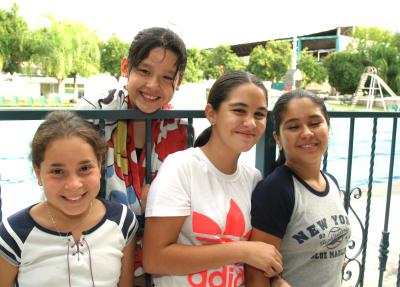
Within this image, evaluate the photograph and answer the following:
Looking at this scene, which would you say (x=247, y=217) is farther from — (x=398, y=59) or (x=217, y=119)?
(x=398, y=59)

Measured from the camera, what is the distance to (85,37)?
3234cm

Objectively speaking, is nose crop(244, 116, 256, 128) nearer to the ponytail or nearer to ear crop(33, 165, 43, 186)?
the ponytail

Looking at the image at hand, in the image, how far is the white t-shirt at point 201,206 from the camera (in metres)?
1.33

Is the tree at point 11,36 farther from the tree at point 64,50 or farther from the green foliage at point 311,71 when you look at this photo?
the green foliage at point 311,71

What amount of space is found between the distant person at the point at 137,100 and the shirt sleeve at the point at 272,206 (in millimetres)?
458

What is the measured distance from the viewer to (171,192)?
1329 millimetres

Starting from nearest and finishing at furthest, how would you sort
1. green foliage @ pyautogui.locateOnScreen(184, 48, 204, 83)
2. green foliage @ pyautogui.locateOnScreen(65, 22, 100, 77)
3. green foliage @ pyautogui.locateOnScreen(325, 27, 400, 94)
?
1. green foliage @ pyautogui.locateOnScreen(65, 22, 100, 77)
2. green foliage @ pyautogui.locateOnScreen(184, 48, 204, 83)
3. green foliage @ pyautogui.locateOnScreen(325, 27, 400, 94)

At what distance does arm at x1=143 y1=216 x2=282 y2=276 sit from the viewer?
4.27 ft

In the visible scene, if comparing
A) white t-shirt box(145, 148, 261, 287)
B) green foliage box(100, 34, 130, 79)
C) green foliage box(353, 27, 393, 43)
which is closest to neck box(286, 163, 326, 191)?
white t-shirt box(145, 148, 261, 287)

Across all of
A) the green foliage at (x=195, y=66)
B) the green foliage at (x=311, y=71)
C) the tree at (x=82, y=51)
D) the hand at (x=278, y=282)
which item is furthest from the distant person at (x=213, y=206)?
the green foliage at (x=311, y=71)

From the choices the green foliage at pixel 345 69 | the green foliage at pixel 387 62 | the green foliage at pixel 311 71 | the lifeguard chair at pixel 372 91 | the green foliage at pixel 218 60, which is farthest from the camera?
the green foliage at pixel 311 71

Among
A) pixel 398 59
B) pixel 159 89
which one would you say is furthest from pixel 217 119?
pixel 398 59

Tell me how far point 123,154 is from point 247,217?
0.55 meters

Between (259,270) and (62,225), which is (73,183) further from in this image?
(259,270)
